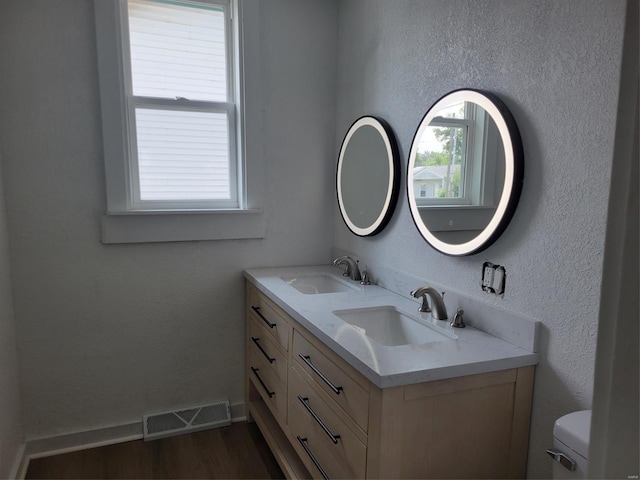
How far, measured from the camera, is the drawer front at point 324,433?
1.40 m

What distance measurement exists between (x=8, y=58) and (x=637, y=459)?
2615 millimetres

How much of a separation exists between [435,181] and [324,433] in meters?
1.05

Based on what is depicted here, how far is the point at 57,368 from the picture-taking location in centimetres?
234

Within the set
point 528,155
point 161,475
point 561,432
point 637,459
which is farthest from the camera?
point 161,475

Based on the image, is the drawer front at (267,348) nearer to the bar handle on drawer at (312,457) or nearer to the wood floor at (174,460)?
the bar handle on drawer at (312,457)

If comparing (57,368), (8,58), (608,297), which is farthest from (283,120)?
(608,297)

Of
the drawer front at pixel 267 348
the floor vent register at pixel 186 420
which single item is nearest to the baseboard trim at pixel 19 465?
the floor vent register at pixel 186 420

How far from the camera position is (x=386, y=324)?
6.24 ft

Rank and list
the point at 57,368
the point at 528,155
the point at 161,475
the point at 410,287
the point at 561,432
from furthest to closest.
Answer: the point at 57,368, the point at 161,475, the point at 410,287, the point at 528,155, the point at 561,432

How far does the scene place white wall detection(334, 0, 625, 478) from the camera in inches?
47.4

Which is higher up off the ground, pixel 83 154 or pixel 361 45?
pixel 361 45

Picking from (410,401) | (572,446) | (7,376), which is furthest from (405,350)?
(7,376)

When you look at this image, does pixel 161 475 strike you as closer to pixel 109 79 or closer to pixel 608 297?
pixel 109 79

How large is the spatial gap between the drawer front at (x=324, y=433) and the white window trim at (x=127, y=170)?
99 centimetres
